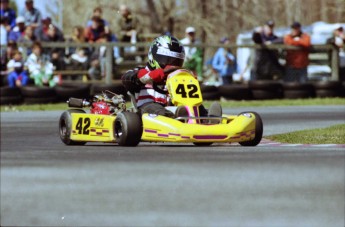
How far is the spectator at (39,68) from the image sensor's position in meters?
17.7

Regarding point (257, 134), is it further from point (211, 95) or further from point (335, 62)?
point (335, 62)

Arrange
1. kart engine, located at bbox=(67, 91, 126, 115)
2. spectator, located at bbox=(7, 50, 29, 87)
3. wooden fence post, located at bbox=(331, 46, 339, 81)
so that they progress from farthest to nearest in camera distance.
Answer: wooden fence post, located at bbox=(331, 46, 339, 81) < spectator, located at bbox=(7, 50, 29, 87) < kart engine, located at bbox=(67, 91, 126, 115)

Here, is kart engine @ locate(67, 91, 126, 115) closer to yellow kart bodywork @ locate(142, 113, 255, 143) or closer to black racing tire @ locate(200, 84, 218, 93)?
yellow kart bodywork @ locate(142, 113, 255, 143)

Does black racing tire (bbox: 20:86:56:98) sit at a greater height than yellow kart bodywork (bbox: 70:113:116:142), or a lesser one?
lesser

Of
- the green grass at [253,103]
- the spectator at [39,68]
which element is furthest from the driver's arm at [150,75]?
the spectator at [39,68]

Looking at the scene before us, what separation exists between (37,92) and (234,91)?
11.9ft

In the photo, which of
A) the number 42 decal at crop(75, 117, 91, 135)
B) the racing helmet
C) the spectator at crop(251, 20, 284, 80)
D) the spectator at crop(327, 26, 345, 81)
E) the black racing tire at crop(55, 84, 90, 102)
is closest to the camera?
the racing helmet

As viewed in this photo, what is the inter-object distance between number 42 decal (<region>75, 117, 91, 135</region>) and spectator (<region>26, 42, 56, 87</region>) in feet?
28.9

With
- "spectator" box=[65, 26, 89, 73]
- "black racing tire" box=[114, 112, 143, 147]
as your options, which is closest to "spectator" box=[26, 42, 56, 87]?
"spectator" box=[65, 26, 89, 73]

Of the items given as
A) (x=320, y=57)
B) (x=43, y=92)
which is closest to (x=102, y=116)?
(x=43, y=92)

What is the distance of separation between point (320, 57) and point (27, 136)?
10241 mm

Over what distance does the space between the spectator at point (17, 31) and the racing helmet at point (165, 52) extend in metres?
10.1

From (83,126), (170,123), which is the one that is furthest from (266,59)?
(170,123)

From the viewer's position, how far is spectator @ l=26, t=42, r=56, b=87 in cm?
1769
